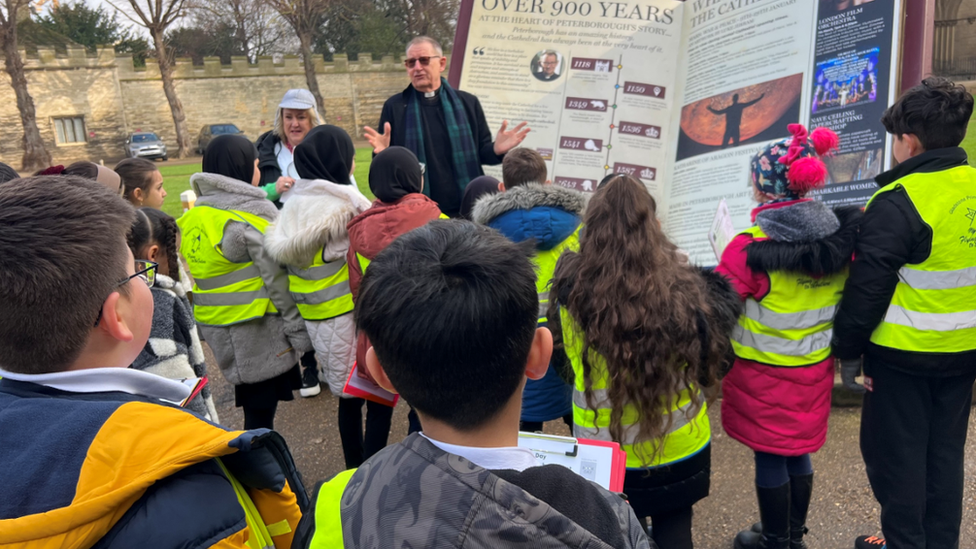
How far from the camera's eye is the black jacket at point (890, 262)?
217 cm

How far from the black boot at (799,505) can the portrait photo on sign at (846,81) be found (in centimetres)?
184

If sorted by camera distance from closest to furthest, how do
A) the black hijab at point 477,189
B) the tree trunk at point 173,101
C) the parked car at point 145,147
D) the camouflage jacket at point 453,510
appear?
the camouflage jacket at point 453,510
the black hijab at point 477,189
the parked car at point 145,147
the tree trunk at point 173,101

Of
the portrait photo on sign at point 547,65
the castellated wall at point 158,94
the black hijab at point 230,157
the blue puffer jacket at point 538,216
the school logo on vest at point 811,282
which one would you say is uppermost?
the castellated wall at point 158,94

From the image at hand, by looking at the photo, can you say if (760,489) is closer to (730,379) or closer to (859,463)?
(730,379)

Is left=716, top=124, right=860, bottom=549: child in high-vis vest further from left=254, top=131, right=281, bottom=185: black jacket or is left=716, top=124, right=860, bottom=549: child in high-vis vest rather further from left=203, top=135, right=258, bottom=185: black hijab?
left=254, top=131, right=281, bottom=185: black jacket

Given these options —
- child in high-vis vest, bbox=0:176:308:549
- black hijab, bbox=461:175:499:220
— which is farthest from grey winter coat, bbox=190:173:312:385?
child in high-vis vest, bbox=0:176:308:549

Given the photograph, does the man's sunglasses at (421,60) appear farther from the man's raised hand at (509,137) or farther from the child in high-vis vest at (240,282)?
the child in high-vis vest at (240,282)

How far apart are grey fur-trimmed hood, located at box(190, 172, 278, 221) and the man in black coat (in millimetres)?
1014

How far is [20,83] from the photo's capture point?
2312 cm

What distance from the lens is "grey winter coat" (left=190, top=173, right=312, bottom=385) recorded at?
119 inches

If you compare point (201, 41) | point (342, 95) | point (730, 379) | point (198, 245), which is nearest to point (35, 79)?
point (201, 41)

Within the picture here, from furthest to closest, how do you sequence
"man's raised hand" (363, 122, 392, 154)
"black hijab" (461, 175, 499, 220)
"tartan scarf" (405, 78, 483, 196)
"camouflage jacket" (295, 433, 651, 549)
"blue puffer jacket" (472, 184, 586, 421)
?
"tartan scarf" (405, 78, 483, 196), "man's raised hand" (363, 122, 392, 154), "black hijab" (461, 175, 499, 220), "blue puffer jacket" (472, 184, 586, 421), "camouflage jacket" (295, 433, 651, 549)

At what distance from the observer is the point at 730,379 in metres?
2.50

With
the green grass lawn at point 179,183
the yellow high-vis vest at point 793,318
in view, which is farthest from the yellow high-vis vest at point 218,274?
the green grass lawn at point 179,183
